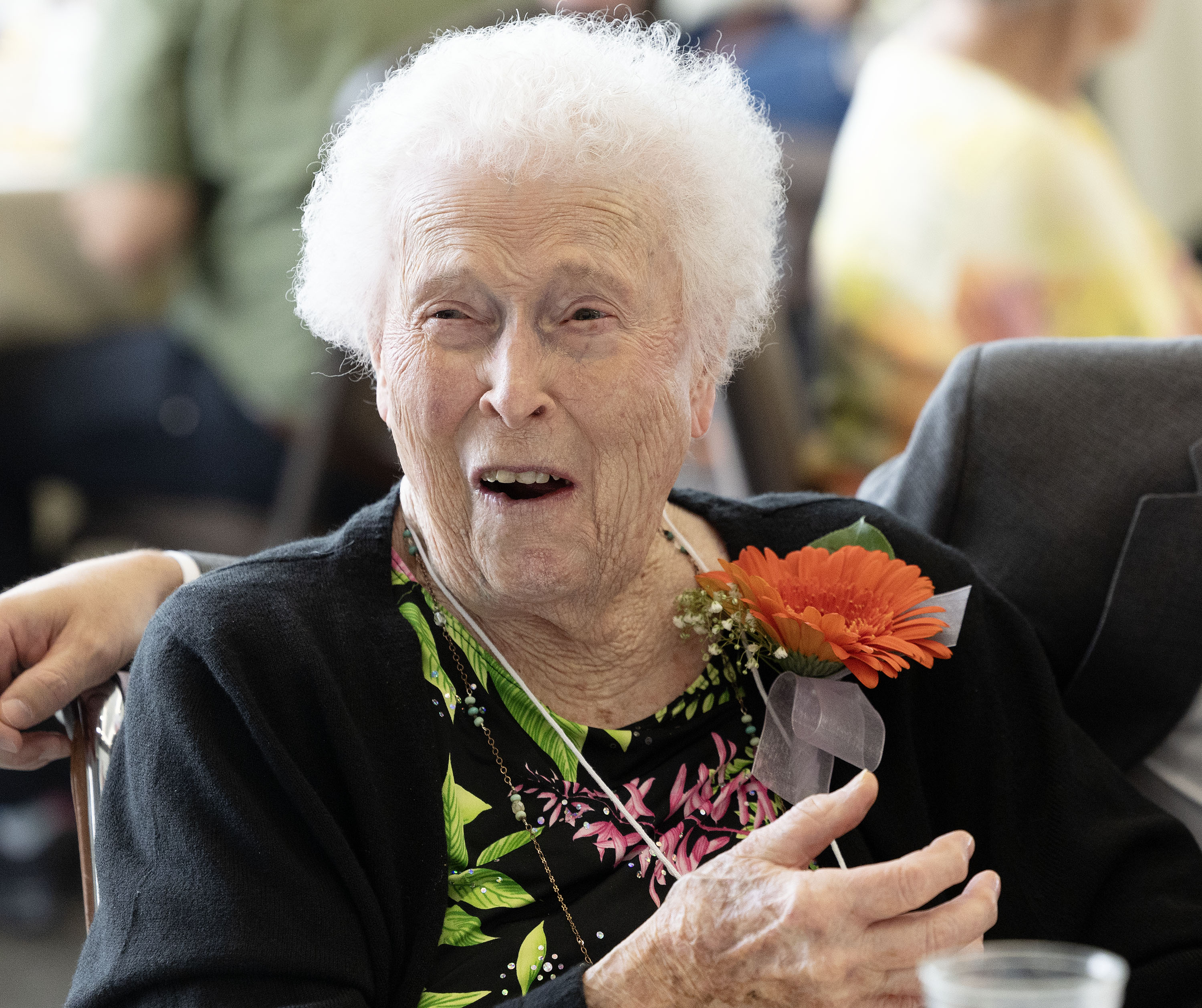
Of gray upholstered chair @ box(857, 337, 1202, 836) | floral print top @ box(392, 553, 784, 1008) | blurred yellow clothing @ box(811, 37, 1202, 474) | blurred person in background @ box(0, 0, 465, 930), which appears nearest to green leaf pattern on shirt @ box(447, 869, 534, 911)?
floral print top @ box(392, 553, 784, 1008)

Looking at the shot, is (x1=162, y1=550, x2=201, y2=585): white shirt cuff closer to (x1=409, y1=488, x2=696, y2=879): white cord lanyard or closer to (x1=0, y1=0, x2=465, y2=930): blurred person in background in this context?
(x1=409, y1=488, x2=696, y2=879): white cord lanyard

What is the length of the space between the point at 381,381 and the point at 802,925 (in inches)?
26.0

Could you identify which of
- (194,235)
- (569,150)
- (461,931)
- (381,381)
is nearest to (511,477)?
(381,381)

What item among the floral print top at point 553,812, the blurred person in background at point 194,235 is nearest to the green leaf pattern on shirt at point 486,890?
the floral print top at point 553,812

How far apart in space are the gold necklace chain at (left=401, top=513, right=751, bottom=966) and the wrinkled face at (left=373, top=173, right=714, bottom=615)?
0.06 metres

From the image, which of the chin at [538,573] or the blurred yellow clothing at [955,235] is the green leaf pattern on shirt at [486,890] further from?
the blurred yellow clothing at [955,235]

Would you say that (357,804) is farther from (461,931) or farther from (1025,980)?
(1025,980)

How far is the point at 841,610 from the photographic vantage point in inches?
49.8

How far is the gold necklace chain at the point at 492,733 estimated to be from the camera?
1.19 m

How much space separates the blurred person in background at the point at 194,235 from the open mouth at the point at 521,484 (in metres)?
2.24

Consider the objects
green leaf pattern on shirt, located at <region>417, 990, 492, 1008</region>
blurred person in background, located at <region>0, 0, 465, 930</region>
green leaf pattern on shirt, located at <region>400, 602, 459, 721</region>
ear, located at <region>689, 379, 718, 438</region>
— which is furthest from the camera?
blurred person in background, located at <region>0, 0, 465, 930</region>

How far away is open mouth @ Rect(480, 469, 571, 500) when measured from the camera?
1196 mm

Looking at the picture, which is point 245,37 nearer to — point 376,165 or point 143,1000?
point 376,165

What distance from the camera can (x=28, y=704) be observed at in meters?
1.17
